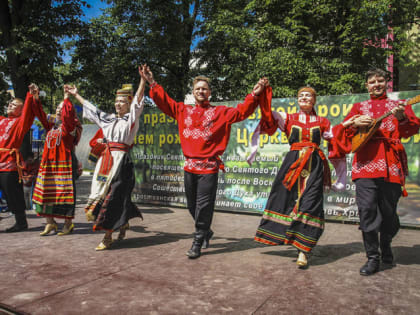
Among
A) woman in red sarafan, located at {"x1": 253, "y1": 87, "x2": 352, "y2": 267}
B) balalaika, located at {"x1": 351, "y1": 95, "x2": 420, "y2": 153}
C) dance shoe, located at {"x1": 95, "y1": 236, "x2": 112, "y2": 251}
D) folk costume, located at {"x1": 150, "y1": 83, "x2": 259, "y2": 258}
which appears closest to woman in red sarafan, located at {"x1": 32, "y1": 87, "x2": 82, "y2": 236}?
dance shoe, located at {"x1": 95, "y1": 236, "x2": 112, "y2": 251}

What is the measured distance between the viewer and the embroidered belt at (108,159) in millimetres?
4207

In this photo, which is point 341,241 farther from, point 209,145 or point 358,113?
point 209,145

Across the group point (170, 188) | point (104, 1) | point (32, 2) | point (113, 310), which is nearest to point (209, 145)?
point (113, 310)

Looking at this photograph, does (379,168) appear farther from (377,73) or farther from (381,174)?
(377,73)

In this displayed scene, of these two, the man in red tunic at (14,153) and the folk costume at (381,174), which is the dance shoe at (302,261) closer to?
the folk costume at (381,174)

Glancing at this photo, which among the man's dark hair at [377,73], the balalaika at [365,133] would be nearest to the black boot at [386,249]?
the balalaika at [365,133]

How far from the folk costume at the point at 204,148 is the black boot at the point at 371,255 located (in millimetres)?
1561

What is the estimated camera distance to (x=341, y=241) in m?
4.75

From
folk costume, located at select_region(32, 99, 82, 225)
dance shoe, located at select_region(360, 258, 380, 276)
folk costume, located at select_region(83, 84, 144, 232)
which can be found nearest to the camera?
dance shoe, located at select_region(360, 258, 380, 276)

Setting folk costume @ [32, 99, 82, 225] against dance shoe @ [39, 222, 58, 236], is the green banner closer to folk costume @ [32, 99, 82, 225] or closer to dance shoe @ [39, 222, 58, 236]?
folk costume @ [32, 99, 82, 225]

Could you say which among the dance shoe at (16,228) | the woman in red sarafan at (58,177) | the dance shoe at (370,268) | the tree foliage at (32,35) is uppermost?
the tree foliage at (32,35)

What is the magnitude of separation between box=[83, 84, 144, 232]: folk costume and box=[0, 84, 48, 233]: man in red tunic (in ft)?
4.29

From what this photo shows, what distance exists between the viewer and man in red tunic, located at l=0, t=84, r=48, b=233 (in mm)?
5051

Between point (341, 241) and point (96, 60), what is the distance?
9.36 meters
